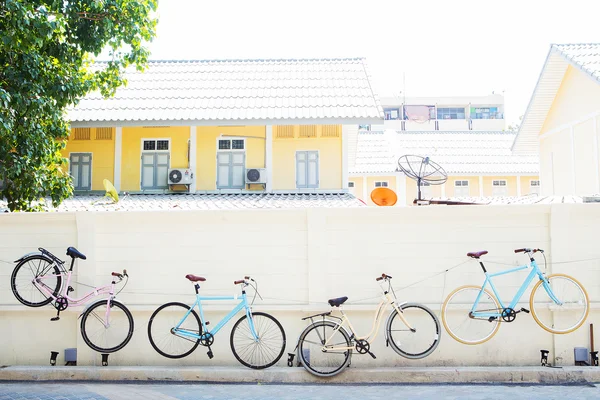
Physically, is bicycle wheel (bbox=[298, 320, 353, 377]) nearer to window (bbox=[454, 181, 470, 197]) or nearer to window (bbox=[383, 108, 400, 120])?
window (bbox=[454, 181, 470, 197])

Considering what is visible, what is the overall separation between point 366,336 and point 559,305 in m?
2.39

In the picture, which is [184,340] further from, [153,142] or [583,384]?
[153,142]

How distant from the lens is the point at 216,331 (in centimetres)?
727

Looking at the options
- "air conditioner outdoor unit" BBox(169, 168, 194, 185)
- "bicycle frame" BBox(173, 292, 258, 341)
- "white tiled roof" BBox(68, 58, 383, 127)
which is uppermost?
"white tiled roof" BBox(68, 58, 383, 127)

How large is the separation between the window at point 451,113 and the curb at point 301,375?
156 ft

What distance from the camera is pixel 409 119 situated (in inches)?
1946

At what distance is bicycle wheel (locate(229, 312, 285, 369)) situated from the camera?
23.7 feet

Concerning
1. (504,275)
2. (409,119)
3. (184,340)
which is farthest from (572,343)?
(409,119)

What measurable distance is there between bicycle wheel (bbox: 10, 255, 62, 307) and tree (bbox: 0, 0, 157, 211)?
6.84 feet

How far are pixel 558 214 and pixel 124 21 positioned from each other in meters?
7.02

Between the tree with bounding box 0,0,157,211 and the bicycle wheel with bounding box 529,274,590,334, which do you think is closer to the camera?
the bicycle wheel with bounding box 529,274,590,334

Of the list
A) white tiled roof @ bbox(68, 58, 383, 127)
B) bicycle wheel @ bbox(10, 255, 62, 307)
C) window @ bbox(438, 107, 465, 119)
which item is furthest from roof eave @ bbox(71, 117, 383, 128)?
window @ bbox(438, 107, 465, 119)

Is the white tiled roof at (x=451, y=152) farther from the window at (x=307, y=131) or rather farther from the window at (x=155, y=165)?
the window at (x=155, y=165)

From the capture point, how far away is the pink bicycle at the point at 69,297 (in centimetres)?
733
